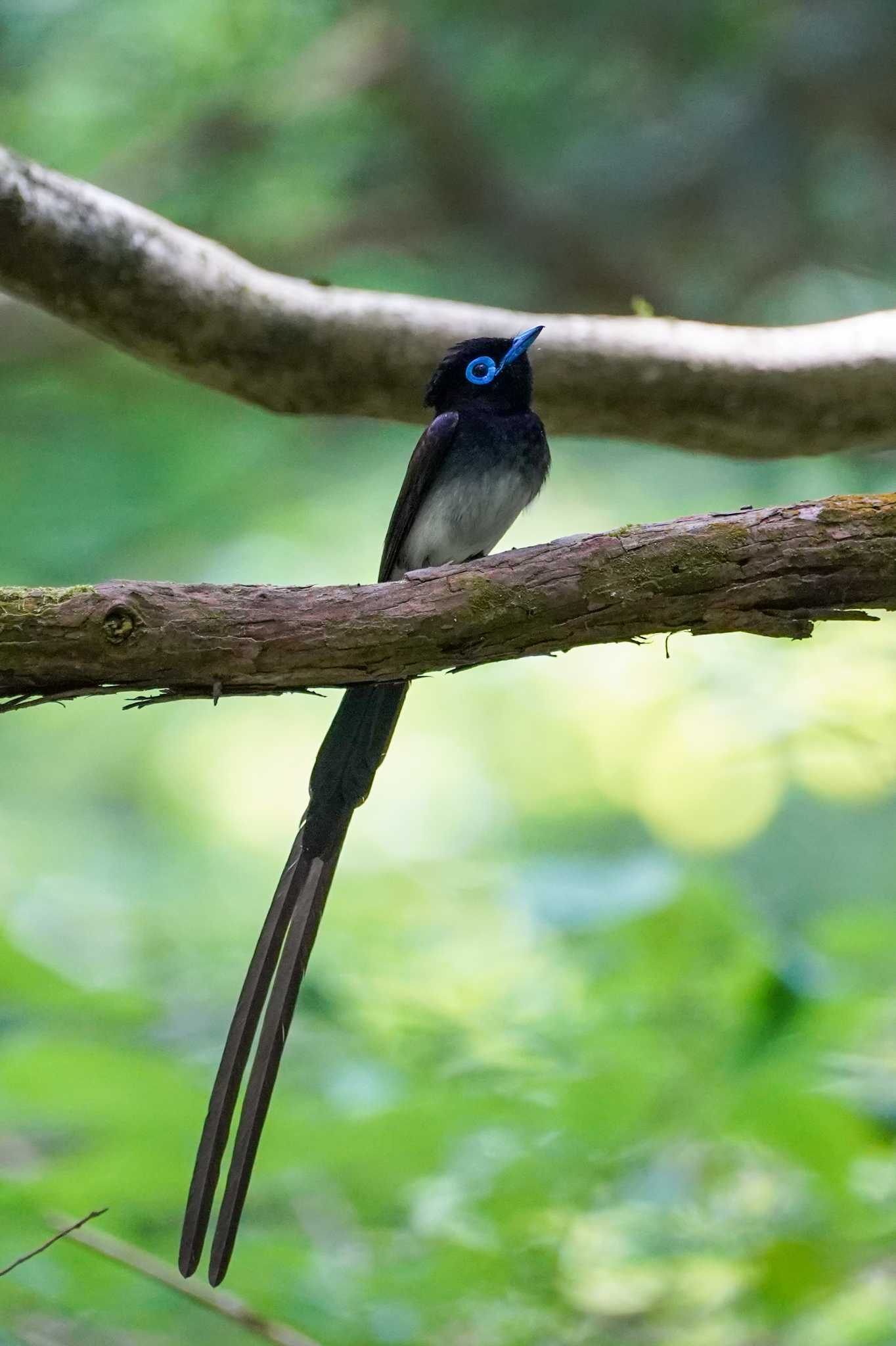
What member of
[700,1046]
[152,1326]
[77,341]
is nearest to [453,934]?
[700,1046]

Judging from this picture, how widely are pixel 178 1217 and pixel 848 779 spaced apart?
2.65 m

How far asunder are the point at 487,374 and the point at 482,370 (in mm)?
16

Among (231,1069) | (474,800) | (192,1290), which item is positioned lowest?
(192,1290)

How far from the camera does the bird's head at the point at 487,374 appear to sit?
10.4ft

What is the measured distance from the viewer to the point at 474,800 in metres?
6.41

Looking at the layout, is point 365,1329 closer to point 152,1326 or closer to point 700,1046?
point 152,1326

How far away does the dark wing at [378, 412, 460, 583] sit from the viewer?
3066mm

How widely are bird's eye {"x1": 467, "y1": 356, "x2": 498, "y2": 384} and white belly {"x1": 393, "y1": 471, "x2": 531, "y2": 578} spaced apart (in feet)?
0.91

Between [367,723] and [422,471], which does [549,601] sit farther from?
[422,471]

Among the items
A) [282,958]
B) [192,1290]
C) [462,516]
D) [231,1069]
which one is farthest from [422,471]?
[192,1290]

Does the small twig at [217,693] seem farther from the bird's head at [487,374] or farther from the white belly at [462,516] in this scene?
the bird's head at [487,374]

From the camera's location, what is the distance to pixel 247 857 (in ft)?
18.2

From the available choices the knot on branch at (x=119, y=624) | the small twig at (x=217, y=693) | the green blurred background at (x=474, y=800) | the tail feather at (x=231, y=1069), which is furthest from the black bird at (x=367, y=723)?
the knot on branch at (x=119, y=624)

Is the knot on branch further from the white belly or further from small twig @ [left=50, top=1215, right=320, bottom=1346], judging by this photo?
small twig @ [left=50, top=1215, right=320, bottom=1346]
